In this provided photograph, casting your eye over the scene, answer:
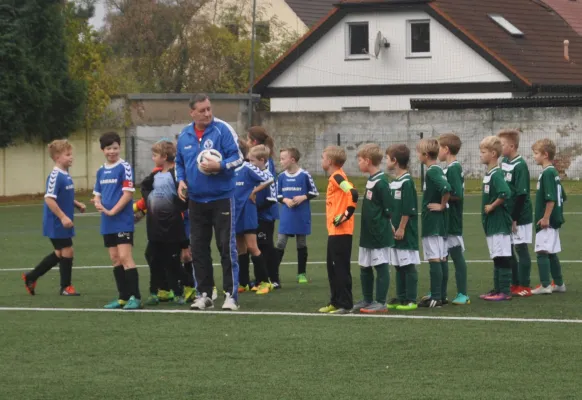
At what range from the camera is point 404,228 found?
39.1ft

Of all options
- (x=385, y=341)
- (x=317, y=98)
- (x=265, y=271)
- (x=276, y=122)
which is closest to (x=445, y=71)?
(x=317, y=98)

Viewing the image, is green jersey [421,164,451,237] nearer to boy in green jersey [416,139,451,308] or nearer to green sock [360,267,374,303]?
boy in green jersey [416,139,451,308]

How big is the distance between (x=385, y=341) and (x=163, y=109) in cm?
2950

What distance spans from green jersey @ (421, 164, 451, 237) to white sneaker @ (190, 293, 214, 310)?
221 centimetres

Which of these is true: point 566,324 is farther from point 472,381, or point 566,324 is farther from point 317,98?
point 317,98

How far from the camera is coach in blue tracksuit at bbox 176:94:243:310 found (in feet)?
38.7

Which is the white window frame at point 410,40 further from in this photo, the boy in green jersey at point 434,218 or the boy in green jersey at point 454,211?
the boy in green jersey at point 434,218

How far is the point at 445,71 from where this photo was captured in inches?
1880

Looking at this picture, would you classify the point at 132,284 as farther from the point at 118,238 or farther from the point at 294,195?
the point at 294,195

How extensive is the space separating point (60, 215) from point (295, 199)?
113 inches

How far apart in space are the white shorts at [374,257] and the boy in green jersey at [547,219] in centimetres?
218

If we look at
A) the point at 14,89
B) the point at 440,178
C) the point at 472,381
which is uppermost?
the point at 14,89

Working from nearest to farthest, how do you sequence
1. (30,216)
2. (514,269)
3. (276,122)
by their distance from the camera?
(514,269), (30,216), (276,122)

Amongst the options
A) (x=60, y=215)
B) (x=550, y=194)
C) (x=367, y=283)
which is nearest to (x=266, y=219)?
(x=60, y=215)
